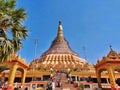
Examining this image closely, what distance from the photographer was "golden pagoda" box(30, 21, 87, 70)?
4547 cm

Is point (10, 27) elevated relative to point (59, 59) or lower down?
lower down

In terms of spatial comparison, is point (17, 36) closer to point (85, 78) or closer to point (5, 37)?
point (5, 37)

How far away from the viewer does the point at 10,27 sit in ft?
42.8

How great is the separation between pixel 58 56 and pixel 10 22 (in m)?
42.1

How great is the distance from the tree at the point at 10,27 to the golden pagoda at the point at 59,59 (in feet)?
103

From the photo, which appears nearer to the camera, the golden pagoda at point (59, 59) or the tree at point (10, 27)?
the tree at point (10, 27)

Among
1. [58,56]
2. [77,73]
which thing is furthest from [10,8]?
[58,56]

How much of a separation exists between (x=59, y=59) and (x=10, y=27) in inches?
1568

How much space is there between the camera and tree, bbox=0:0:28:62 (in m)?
11.7

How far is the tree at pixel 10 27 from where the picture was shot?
38.3 feet

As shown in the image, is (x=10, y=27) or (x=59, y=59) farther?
(x=59, y=59)

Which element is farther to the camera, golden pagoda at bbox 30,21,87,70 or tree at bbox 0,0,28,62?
golden pagoda at bbox 30,21,87,70

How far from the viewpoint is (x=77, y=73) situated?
117 ft

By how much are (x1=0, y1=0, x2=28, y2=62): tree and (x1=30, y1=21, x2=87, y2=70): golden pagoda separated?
3154cm
